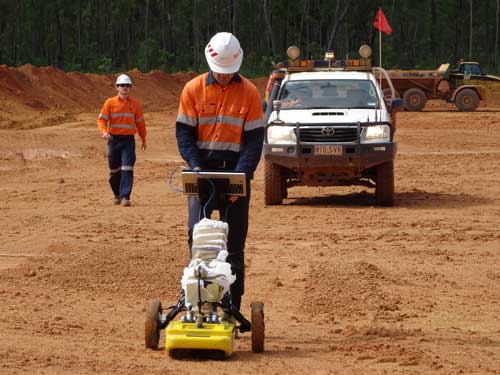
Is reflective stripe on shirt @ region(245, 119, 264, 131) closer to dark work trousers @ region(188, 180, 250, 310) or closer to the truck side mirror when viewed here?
dark work trousers @ region(188, 180, 250, 310)

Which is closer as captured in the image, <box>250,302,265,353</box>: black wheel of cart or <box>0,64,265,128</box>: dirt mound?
<box>250,302,265,353</box>: black wheel of cart

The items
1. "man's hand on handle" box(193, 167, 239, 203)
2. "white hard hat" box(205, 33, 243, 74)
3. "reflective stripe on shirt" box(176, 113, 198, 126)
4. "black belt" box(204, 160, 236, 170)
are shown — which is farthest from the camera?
"black belt" box(204, 160, 236, 170)

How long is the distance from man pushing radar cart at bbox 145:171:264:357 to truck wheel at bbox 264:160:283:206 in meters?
8.64

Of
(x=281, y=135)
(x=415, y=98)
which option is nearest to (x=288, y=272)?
(x=281, y=135)

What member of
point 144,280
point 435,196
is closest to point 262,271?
point 144,280

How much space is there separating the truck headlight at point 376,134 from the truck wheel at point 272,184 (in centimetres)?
135

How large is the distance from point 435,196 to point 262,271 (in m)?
7.26

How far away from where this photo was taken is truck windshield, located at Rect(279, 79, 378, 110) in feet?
56.3

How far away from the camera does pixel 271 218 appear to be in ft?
51.7

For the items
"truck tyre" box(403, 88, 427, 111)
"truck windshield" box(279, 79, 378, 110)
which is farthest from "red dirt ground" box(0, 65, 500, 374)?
"truck tyre" box(403, 88, 427, 111)

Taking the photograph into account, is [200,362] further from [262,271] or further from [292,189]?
[292,189]

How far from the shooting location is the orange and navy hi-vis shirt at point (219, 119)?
8266 mm

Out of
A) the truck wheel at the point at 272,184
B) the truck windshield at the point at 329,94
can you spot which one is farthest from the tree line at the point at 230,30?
the truck wheel at the point at 272,184

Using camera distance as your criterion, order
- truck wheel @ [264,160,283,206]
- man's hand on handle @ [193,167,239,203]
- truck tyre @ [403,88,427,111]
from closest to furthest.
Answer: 1. man's hand on handle @ [193,167,239,203]
2. truck wheel @ [264,160,283,206]
3. truck tyre @ [403,88,427,111]
